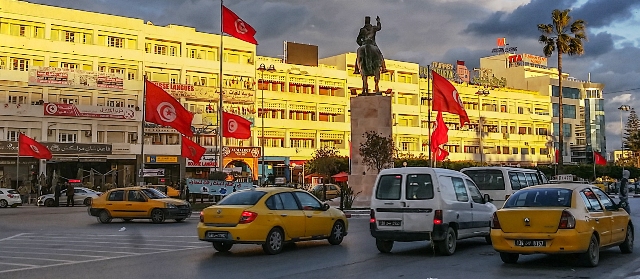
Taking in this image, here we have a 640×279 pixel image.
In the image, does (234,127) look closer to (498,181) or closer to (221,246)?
(498,181)

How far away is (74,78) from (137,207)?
127 feet

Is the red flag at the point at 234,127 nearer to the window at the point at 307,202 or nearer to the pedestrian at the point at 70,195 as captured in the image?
the pedestrian at the point at 70,195

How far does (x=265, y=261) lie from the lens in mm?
13297

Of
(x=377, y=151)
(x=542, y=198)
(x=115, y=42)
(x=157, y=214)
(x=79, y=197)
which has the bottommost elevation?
(x=79, y=197)

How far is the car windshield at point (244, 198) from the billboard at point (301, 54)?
64.4 meters

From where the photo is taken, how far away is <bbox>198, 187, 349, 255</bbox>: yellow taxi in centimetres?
1398

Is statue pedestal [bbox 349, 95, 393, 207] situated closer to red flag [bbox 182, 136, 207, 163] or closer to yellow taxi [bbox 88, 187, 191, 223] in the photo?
yellow taxi [bbox 88, 187, 191, 223]

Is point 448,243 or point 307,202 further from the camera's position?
point 307,202

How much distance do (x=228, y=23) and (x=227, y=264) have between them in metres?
25.9

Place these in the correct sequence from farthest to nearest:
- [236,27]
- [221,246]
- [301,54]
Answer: [301,54]
[236,27]
[221,246]

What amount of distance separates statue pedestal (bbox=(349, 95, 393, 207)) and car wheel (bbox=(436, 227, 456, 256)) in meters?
19.3

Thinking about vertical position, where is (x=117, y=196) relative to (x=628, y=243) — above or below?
above

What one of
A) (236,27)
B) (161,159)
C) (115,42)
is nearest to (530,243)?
(236,27)

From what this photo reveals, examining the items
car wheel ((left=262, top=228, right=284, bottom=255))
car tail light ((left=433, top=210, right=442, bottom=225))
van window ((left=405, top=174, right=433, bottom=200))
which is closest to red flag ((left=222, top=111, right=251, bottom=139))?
car wheel ((left=262, top=228, right=284, bottom=255))
